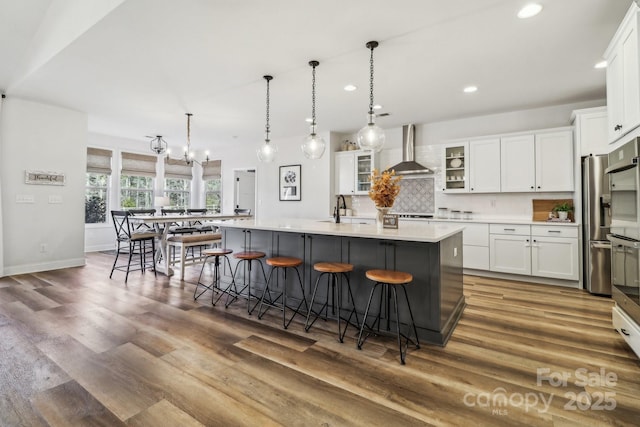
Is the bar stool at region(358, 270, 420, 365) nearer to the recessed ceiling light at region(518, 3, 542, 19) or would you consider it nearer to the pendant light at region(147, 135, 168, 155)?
the recessed ceiling light at region(518, 3, 542, 19)

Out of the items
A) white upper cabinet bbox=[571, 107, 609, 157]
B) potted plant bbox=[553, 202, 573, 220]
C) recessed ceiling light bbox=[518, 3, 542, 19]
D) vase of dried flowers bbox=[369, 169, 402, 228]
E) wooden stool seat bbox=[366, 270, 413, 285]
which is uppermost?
recessed ceiling light bbox=[518, 3, 542, 19]

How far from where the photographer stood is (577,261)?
4043 mm

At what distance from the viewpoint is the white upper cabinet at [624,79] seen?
217 cm

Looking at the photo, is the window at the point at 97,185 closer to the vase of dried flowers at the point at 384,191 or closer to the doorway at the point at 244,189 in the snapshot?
the doorway at the point at 244,189

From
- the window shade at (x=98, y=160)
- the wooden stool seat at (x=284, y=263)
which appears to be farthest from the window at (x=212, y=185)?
the wooden stool seat at (x=284, y=263)

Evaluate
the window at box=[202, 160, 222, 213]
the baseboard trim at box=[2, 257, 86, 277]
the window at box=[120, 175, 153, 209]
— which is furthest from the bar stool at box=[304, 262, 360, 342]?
the window at box=[120, 175, 153, 209]

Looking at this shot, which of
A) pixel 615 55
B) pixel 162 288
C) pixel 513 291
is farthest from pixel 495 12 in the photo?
pixel 162 288

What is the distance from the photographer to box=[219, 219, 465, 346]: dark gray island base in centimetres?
246

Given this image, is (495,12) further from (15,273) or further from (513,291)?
(15,273)

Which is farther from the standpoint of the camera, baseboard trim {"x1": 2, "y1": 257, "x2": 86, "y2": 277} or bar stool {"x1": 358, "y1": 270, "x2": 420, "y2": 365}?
baseboard trim {"x1": 2, "y1": 257, "x2": 86, "y2": 277}

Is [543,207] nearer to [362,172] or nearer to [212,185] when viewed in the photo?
[362,172]

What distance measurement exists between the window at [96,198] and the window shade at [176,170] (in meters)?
1.43

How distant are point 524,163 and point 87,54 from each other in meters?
5.79

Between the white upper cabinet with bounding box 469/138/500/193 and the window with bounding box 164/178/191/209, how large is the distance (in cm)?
746
